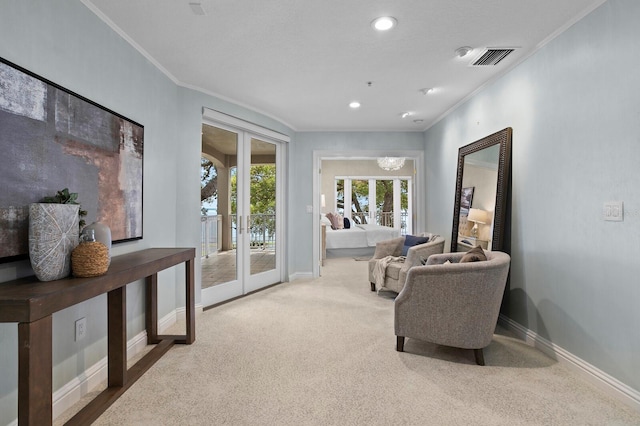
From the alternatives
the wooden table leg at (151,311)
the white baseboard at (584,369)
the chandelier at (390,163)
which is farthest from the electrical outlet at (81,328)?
the chandelier at (390,163)

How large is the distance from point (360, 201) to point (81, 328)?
928 centimetres

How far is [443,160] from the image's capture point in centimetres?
477

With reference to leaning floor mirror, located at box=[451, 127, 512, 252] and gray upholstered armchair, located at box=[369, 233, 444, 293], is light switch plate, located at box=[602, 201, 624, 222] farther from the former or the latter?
gray upholstered armchair, located at box=[369, 233, 444, 293]

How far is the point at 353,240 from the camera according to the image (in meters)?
8.12

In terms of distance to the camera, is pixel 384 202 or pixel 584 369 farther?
pixel 384 202

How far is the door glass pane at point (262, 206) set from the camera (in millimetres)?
4684

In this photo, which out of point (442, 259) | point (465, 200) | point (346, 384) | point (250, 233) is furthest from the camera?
point (250, 233)

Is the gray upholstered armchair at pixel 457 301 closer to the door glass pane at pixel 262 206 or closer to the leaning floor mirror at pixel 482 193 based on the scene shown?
the leaning floor mirror at pixel 482 193

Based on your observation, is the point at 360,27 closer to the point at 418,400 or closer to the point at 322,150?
the point at 418,400

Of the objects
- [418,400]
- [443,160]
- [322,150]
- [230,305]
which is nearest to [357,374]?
[418,400]

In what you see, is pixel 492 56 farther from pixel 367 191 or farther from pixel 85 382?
pixel 367 191

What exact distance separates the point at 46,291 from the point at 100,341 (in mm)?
1125

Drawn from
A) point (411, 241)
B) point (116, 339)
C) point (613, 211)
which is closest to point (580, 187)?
point (613, 211)

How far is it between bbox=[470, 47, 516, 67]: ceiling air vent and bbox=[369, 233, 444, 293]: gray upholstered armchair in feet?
6.71
